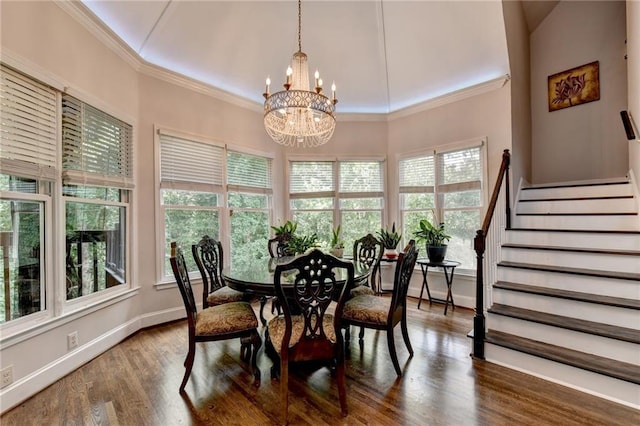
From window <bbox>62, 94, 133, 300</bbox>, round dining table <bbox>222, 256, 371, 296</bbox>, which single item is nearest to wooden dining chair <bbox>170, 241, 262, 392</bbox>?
round dining table <bbox>222, 256, 371, 296</bbox>

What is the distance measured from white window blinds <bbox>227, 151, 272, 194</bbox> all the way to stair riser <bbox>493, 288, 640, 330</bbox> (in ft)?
11.4

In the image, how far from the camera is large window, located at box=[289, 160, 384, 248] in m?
5.14

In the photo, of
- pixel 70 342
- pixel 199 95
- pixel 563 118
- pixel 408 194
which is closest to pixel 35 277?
pixel 70 342

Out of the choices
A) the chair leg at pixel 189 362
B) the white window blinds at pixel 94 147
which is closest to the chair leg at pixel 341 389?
the chair leg at pixel 189 362

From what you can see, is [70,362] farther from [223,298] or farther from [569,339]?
[569,339]

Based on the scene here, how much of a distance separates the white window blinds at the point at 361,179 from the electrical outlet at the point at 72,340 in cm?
385

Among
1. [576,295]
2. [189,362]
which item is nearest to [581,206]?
[576,295]

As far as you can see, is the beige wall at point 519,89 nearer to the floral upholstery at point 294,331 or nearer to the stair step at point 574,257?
the stair step at point 574,257

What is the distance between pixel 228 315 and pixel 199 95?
3.10m

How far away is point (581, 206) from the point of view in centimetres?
352

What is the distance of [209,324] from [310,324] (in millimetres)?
838

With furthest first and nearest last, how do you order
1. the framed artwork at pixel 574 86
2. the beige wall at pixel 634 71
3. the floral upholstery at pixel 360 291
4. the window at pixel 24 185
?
the framed artwork at pixel 574 86 → the beige wall at pixel 634 71 → the floral upholstery at pixel 360 291 → the window at pixel 24 185

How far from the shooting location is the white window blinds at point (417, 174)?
4781 mm

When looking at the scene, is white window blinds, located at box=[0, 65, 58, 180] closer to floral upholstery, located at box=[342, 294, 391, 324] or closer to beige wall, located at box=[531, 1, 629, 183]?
floral upholstery, located at box=[342, 294, 391, 324]
